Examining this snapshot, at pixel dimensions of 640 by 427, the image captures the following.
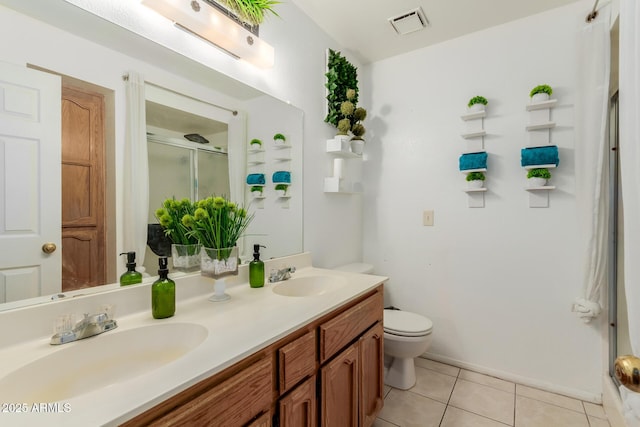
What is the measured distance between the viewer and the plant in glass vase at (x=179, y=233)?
1164mm

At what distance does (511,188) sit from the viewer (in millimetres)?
1994

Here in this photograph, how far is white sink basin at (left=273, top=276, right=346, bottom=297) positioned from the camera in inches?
60.0

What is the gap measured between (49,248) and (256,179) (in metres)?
0.89

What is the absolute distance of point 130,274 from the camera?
41.4 inches

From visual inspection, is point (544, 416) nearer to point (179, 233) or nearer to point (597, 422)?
point (597, 422)

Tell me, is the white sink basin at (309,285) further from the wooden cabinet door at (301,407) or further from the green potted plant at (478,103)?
the green potted plant at (478,103)

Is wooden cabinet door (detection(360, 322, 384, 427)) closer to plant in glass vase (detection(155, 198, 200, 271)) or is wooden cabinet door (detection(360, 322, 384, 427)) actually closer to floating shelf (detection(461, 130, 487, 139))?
plant in glass vase (detection(155, 198, 200, 271))

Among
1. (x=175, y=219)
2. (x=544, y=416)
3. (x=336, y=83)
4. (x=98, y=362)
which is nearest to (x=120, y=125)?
(x=175, y=219)

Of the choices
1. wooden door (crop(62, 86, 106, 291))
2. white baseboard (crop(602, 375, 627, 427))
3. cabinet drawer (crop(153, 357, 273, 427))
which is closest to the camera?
cabinet drawer (crop(153, 357, 273, 427))

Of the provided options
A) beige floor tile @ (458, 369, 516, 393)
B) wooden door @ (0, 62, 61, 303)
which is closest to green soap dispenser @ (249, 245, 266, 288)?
Answer: wooden door @ (0, 62, 61, 303)

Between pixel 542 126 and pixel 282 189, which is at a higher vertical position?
pixel 542 126

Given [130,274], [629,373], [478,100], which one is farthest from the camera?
[478,100]

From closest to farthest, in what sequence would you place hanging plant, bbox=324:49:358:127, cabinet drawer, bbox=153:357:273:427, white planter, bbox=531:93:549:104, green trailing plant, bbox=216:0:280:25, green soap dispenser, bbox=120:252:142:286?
1. cabinet drawer, bbox=153:357:273:427
2. green soap dispenser, bbox=120:252:142:286
3. green trailing plant, bbox=216:0:280:25
4. white planter, bbox=531:93:549:104
5. hanging plant, bbox=324:49:358:127

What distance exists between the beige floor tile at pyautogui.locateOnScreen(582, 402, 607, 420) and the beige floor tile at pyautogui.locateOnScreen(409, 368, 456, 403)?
0.72 metres
